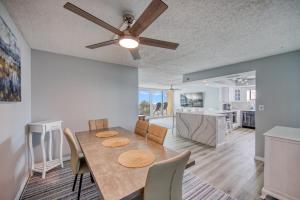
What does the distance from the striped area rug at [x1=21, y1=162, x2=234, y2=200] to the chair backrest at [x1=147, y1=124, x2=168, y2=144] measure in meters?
0.84

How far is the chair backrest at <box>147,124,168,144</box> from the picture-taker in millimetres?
1817

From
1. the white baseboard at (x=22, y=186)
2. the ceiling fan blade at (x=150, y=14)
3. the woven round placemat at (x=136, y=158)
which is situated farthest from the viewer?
the white baseboard at (x=22, y=186)

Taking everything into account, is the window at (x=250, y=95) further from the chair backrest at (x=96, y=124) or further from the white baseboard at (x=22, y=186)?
the white baseboard at (x=22, y=186)

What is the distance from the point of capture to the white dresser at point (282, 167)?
1.62 metres

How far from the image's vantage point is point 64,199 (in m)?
1.75

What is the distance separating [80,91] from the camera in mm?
3031

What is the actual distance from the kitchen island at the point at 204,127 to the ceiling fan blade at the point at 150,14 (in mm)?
3260

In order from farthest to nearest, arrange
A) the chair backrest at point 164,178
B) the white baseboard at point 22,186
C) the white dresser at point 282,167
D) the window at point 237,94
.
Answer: the window at point 237,94 → the white baseboard at point 22,186 → the white dresser at point 282,167 → the chair backrest at point 164,178

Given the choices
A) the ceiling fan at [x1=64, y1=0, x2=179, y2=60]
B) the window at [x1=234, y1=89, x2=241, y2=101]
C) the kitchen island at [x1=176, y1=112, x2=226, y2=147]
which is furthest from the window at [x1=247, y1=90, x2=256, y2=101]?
the ceiling fan at [x1=64, y1=0, x2=179, y2=60]

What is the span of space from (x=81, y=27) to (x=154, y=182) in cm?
200

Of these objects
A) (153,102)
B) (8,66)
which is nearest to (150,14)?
(8,66)

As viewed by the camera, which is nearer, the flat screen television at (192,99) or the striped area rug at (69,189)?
the striped area rug at (69,189)

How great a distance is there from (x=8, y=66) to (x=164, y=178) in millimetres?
1949

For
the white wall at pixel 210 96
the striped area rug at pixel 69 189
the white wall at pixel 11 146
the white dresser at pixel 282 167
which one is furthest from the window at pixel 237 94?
the white wall at pixel 11 146
